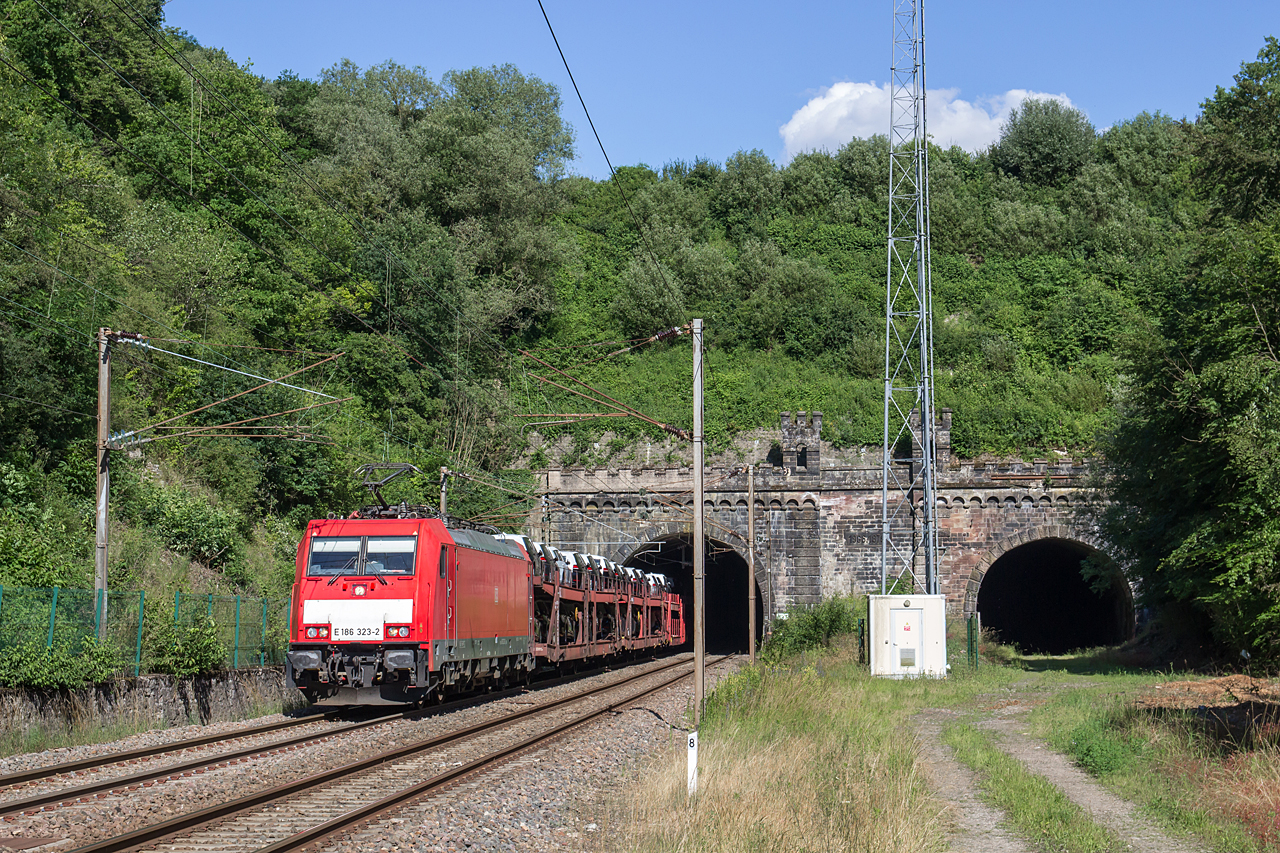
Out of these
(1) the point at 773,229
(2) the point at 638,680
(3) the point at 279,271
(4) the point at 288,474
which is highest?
(1) the point at 773,229

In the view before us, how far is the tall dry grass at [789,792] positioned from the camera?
899cm

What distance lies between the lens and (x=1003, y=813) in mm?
11219

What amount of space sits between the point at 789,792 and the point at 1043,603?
135 feet

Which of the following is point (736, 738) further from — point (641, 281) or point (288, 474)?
point (641, 281)

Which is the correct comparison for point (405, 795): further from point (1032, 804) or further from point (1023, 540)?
point (1023, 540)

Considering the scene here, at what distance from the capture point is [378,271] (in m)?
46.1

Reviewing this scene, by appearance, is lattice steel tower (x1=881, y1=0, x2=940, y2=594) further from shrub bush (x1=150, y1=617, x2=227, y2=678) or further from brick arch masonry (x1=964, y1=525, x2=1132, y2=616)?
shrub bush (x1=150, y1=617, x2=227, y2=678)

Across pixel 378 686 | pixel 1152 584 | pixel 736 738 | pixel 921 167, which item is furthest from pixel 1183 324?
pixel 378 686

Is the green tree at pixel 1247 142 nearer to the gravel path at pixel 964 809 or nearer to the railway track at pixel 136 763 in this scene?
the gravel path at pixel 964 809

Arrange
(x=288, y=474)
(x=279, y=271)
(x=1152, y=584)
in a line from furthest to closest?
(x=279, y=271) < (x=288, y=474) < (x=1152, y=584)

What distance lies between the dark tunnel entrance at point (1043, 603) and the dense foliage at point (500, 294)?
6.99 metres

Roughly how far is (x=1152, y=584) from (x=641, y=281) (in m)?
35.4

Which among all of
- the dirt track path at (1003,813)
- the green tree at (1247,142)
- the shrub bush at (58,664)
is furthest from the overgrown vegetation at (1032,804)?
the green tree at (1247,142)

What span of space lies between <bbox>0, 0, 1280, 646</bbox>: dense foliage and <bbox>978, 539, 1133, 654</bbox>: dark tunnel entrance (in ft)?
22.9
